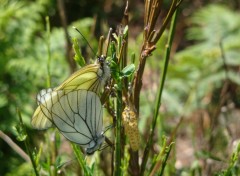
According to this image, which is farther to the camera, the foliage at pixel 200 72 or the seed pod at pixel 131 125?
the foliage at pixel 200 72

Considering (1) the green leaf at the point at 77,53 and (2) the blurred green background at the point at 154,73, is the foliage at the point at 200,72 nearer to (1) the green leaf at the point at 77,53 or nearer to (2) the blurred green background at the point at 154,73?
(2) the blurred green background at the point at 154,73

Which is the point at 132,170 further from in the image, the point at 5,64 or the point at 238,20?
the point at 238,20

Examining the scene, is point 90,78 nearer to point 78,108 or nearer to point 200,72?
point 78,108

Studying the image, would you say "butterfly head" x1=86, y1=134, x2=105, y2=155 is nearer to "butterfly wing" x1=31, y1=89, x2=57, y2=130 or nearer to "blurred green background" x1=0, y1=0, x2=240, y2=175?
"butterfly wing" x1=31, y1=89, x2=57, y2=130

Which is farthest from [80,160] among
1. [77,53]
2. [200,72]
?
[200,72]

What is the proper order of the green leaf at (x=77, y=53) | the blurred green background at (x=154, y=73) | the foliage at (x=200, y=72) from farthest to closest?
the foliage at (x=200, y=72)
the blurred green background at (x=154, y=73)
the green leaf at (x=77, y=53)

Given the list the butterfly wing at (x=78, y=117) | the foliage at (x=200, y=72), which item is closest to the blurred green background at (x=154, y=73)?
the foliage at (x=200, y=72)
